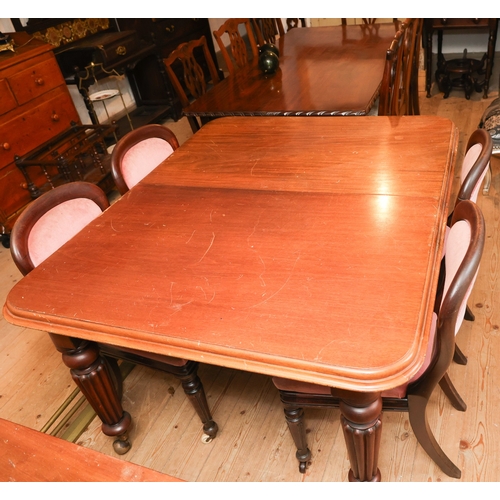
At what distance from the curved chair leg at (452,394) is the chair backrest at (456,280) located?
15.3 inches

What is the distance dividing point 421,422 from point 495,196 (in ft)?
5.73

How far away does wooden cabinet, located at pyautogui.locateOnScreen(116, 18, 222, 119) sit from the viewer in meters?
4.07

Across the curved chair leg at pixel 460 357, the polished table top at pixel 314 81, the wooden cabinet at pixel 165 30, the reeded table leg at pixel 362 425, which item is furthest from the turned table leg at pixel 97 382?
the wooden cabinet at pixel 165 30

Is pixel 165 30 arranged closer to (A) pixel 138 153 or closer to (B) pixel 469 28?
(B) pixel 469 28

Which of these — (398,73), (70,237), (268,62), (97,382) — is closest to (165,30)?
(268,62)

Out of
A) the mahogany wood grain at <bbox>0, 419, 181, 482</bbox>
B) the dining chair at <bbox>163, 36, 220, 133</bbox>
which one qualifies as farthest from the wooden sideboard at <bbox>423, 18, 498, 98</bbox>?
the mahogany wood grain at <bbox>0, 419, 181, 482</bbox>

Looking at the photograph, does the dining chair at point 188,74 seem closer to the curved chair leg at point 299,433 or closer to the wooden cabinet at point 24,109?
the wooden cabinet at point 24,109

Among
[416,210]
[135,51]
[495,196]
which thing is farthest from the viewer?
[135,51]

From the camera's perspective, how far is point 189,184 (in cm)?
164

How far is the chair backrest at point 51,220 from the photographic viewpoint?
56.6 inches

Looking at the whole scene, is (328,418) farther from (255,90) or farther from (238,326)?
(255,90)
